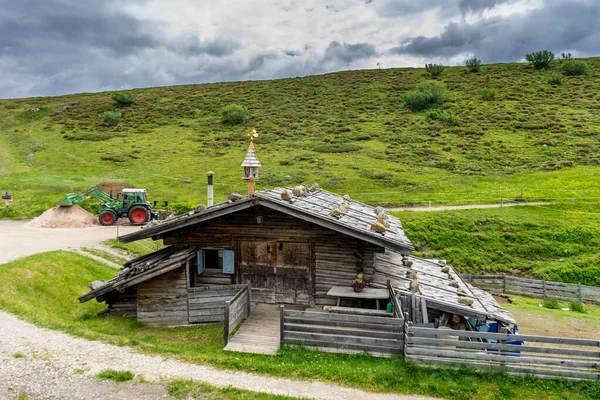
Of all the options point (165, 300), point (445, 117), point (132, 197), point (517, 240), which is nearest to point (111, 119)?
point (132, 197)

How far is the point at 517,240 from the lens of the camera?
30.6 metres

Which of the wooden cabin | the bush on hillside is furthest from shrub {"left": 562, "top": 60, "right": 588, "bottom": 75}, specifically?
the wooden cabin

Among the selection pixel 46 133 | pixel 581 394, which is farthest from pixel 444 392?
pixel 46 133

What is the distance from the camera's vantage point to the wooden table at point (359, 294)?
1384 centimetres

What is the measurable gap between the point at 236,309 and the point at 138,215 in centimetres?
2169

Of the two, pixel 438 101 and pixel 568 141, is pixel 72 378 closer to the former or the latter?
pixel 568 141

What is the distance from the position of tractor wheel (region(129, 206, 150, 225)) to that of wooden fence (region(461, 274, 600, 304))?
1015 inches

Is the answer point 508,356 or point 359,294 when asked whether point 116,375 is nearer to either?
point 359,294

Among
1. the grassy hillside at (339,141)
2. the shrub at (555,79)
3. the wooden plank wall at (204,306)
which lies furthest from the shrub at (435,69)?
the wooden plank wall at (204,306)

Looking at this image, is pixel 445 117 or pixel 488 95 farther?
pixel 488 95

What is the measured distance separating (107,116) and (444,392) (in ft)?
247

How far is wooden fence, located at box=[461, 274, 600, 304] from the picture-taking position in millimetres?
22828

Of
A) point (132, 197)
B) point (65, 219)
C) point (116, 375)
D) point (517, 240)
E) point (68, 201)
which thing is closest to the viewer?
point (116, 375)

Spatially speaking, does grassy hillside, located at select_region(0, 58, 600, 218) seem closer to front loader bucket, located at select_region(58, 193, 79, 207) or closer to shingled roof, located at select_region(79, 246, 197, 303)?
front loader bucket, located at select_region(58, 193, 79, 207)
